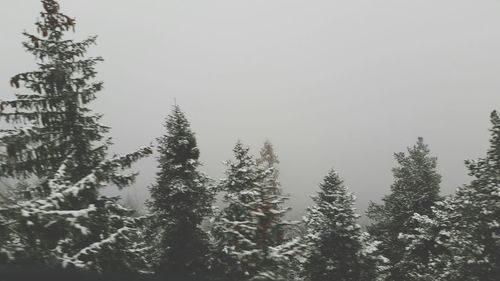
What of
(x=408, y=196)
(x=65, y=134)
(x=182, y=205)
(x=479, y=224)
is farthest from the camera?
(x=408, y=196)

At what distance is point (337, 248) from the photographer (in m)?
21.5

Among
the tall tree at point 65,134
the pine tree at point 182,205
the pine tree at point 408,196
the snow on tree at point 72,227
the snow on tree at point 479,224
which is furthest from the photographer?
the pine tree at point 408,196

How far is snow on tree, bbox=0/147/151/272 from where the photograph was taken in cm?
595

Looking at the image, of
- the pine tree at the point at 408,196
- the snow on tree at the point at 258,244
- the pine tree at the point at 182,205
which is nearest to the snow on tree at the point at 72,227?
the snow on tree at the point at 258,244

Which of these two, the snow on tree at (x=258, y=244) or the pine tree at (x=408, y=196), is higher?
the pine tree at (x=408, y=196)

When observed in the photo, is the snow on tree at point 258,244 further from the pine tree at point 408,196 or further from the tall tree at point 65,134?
the pine tree at point 408,196

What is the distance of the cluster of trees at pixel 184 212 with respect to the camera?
7.43 m

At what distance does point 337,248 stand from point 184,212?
7.73 m

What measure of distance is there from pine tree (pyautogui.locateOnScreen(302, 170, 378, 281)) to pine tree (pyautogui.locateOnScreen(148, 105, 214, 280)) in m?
5.31

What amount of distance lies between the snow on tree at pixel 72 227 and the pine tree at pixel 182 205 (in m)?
7.88

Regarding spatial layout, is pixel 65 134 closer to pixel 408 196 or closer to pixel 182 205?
pixel 182 205

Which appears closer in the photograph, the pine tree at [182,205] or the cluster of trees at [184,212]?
the cluster of trees at [184,212]

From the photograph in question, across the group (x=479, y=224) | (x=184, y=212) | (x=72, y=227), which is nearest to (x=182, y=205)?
(x=184, y=212)

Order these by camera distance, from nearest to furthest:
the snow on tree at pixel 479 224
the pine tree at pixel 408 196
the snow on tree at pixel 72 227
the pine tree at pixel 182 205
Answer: the snow on tree at pixel 72 227
the snow on tree at pixel 479 224
the pine tree at pixel 182 205
the pine tree at pixel 408 196
